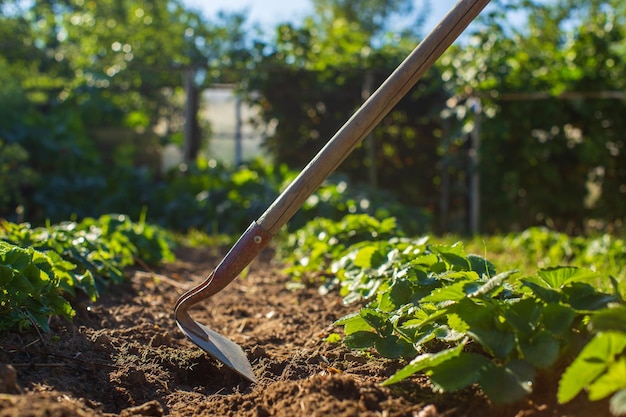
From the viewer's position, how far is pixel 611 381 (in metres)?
1.44

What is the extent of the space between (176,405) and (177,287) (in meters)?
1.93

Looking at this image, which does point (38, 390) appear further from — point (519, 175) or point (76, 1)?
point (76, 1)

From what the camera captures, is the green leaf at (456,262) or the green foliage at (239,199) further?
the green foliage at (239,199)

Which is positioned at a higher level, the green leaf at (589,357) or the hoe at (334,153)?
the hoe at (334,153)

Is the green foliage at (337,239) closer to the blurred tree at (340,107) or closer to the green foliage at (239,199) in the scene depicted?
the green foliage at (239,199)

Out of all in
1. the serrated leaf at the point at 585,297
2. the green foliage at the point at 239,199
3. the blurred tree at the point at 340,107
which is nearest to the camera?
the serrated leaf at the point at 585,297

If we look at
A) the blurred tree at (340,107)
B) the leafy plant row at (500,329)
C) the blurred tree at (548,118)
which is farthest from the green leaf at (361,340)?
the blurred tree at (340,107)

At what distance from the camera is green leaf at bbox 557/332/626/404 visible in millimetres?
1478

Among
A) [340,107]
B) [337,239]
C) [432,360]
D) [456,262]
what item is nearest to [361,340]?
[456,262]

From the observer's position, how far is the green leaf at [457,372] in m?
1.75

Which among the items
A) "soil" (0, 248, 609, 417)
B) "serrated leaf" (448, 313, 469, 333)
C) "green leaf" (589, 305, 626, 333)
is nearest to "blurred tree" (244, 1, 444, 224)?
"soil" (0, 248, 609, 417)

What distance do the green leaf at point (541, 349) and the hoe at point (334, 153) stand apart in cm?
83

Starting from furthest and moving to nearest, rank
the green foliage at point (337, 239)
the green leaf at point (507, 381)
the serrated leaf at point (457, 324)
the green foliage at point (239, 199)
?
the green foliage at point (239, 199) → the green foliage at point (337, 239) → the serrated leaf at point (457, 324) → the green leaf at point (507, 381)

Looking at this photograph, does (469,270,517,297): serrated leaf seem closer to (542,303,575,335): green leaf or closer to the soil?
(542,303,575,335): green leaf
